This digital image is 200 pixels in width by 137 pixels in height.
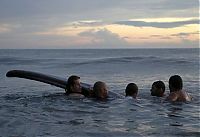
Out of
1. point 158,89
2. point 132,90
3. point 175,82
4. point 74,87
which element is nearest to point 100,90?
point 74,87

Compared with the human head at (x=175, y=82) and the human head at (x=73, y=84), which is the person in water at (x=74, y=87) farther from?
the human head at (x=175, y=82)

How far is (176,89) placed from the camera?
11992mm

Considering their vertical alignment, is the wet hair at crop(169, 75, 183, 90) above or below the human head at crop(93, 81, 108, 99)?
above

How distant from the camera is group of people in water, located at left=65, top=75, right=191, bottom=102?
11.9m

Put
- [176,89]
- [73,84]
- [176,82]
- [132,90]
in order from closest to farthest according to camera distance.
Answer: [176,82] → [176,89] → [132,90] → [73,84]

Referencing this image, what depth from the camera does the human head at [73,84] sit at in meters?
12.2

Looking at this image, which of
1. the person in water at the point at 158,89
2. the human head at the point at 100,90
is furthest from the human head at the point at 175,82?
the human head at the point at 100,90

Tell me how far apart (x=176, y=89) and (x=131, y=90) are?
1.41 m

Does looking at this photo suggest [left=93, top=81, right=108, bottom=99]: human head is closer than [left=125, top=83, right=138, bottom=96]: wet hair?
Yes

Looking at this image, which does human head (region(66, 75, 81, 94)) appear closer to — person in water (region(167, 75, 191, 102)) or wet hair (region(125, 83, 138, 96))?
wet hair (region(125, 83, 138, 96))

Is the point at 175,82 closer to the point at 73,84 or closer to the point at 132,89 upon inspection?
the point at 132,89

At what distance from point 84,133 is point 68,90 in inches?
196

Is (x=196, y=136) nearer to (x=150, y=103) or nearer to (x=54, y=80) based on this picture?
(x=150, y=103)

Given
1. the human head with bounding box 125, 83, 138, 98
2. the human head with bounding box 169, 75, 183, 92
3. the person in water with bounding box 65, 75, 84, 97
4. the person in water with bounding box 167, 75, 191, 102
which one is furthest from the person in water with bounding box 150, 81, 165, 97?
the person in water with bounding box 65, 75, 84, 97
